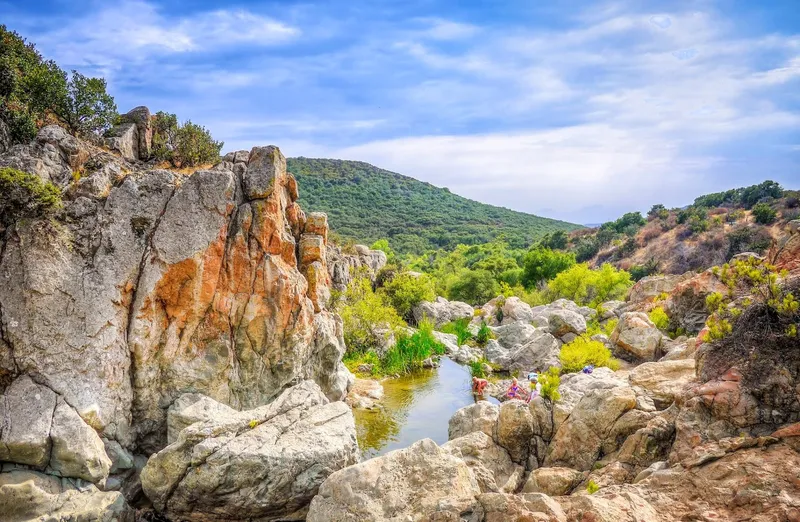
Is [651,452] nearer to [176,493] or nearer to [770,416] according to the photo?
[770,416]

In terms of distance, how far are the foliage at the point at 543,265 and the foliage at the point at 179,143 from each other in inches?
1828

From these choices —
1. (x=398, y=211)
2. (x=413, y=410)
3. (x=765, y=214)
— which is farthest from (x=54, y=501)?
(x=398, y=211)

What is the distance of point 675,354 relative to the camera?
19.0m

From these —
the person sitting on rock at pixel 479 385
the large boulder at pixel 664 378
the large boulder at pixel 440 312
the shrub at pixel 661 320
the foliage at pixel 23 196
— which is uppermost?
the foliage at pixel 23 196

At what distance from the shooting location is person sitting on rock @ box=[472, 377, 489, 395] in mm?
25406

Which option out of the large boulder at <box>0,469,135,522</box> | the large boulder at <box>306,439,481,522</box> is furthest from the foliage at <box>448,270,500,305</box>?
the large boulder at <box>0,469,135,522</box>

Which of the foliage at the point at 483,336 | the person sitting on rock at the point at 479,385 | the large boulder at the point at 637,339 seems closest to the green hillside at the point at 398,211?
the foliage at the point at 483,336

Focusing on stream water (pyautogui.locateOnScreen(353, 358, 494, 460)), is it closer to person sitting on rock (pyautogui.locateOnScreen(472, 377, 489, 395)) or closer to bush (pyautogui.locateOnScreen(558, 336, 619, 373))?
person sitting on rock (pyautogui.locateOnScreen(472, 377, 489, 395))

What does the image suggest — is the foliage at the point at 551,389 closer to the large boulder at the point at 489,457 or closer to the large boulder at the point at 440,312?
the large boulder at the point at 489,457

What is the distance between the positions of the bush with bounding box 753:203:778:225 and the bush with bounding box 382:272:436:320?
42272 mm

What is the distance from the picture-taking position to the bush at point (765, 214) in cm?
5384

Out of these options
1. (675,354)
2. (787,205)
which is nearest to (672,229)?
(787,205)

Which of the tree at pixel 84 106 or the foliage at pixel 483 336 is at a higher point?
the tree at pixel 84 106

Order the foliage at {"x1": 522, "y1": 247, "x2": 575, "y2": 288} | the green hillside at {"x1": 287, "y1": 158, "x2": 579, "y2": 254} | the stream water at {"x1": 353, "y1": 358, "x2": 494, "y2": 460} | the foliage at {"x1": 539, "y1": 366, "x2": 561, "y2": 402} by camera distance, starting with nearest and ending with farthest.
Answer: the foliage at {"x1": 539, "y1": 366, "x2": 561, "y2": 402} < the stream water at {"x1": 353, "y1": 358, "x2": 494, "y2": 460} < the foliage at {"x1": 522, "y1": 247, "x2": 575, "y2": 288} < the green hillside at {"x1": 287, "y1": 158, "x2": 579, "y2": 254}
